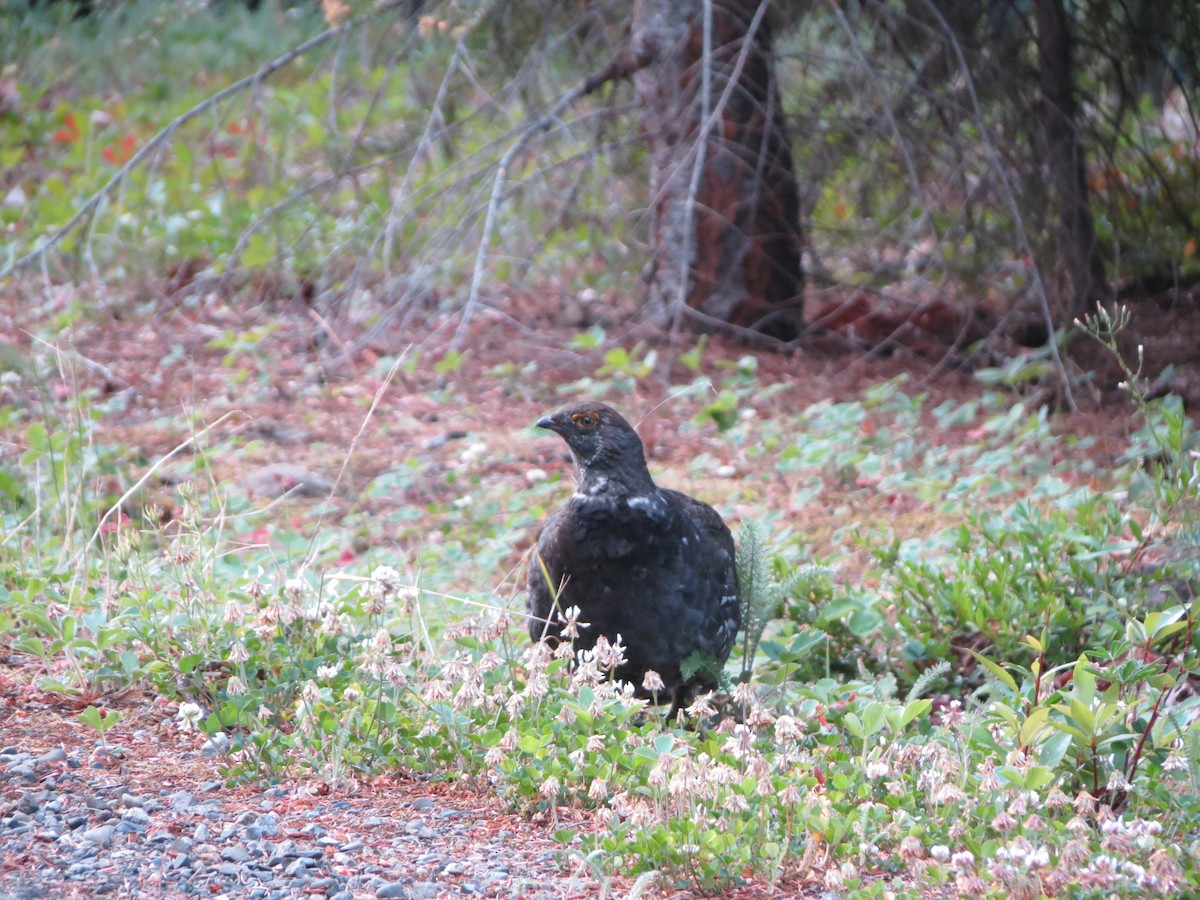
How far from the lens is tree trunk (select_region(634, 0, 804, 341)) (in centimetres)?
797

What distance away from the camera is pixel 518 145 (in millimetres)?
7395

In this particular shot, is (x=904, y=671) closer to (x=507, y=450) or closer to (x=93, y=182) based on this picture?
(x=507, y=450)

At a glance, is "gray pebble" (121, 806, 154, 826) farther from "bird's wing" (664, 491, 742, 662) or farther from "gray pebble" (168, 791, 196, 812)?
"bird's wing" (664, 491, 742, 662)

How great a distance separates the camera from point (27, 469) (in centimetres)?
634

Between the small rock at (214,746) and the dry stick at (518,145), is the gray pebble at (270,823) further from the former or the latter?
the dry stick at (518,145)

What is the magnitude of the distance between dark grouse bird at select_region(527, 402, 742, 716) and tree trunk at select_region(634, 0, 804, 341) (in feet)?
10.7

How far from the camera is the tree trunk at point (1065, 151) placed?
7.48 meters

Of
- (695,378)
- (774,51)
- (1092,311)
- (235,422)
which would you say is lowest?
(1092,311)

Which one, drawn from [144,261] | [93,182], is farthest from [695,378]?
[93,182]

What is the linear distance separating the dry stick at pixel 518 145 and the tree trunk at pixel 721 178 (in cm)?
15

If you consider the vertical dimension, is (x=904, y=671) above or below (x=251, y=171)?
below

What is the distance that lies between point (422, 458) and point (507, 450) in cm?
47

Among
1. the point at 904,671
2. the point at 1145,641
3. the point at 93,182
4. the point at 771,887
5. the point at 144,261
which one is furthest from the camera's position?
the point at 93,182

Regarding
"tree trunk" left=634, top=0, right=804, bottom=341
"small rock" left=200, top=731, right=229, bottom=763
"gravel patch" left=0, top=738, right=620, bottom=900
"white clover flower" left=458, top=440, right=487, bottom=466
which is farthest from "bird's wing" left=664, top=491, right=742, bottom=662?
"tree trunk" left=634, top=0, right=804, bottom=341
